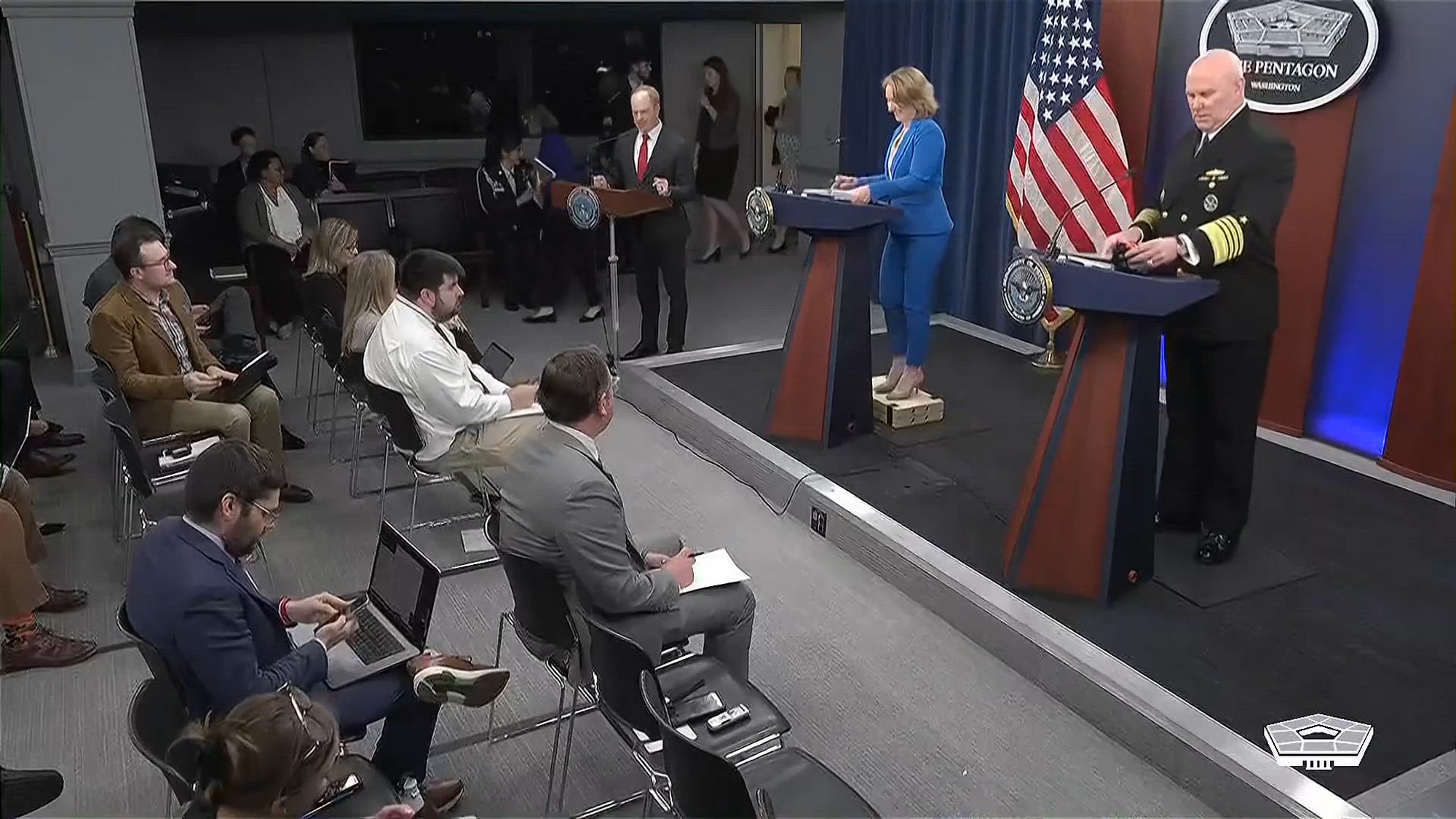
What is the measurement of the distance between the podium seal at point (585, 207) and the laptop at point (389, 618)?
136 inches

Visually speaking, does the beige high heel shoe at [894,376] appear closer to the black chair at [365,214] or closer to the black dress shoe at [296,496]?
the black dress shoe at [296,496]

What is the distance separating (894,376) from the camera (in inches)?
221

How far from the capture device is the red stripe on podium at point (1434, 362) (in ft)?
15.3

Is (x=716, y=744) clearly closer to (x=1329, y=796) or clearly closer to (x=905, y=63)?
(x=1329, y=796)

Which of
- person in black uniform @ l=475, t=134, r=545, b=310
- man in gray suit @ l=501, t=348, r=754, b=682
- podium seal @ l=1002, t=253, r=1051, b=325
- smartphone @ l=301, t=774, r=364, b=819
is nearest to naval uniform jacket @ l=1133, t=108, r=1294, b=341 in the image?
podium seal @ l=1002, t=253, r=1051, b=325

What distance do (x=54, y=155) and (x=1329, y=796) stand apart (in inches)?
276

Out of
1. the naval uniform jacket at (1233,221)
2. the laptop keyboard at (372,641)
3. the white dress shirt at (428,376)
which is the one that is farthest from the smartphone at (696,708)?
the naval uniform jacket at (1233,221)

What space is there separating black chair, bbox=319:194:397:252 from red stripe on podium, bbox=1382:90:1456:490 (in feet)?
23.3

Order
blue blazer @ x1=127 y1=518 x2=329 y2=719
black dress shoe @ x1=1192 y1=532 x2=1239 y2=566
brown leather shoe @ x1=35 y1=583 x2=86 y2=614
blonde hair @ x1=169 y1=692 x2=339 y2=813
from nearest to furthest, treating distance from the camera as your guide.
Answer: blonde hair @ x1=169 y1=692 x2=339 y2=813
blue blazer @ x1=127 y1=518 x2=329 y2=719
black dress shoe @ x1=1192 y1=532 x2=1239 y2=566
brown leather shoe @ x1=35 y1=583 x2=86 y2=614

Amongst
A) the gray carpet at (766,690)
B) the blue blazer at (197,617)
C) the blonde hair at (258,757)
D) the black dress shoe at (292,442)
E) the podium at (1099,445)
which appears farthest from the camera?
the black dress shoe at (292,442)

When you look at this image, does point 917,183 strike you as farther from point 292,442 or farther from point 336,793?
point 336,793

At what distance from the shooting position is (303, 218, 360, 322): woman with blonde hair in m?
5.48

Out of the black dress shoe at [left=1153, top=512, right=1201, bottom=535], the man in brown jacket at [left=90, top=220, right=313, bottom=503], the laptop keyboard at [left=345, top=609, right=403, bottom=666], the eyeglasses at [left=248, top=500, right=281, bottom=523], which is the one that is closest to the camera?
the eyeglasses at [left=248, top=500, right=281, bottom=523]

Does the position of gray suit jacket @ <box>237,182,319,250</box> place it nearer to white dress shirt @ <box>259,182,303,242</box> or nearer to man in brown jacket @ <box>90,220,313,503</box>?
white dress shirt @ <box>259,182,303,242</box>
